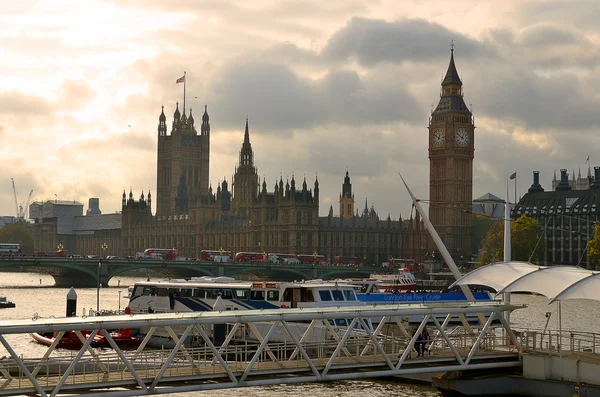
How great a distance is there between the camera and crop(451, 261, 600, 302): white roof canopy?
1298 inches

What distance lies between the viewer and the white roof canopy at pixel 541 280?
32969 mm

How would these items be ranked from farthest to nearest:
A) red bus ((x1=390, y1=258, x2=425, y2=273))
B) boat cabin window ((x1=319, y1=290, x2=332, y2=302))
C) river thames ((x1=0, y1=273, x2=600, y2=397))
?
red bus ((x1=390, y1=258, x2=425, y2=273))
boat cabin window ((x1=319, y1=290, x2=332, y2=302))
river thames ((x1=0, y1=273, x2=600, y2=397))

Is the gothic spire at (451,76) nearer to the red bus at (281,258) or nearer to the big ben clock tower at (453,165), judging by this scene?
the big ben clock tower at (453,165)

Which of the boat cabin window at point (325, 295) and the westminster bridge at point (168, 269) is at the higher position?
the boat cabin window at point (325, 295)

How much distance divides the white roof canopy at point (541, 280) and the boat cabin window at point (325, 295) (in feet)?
44.6

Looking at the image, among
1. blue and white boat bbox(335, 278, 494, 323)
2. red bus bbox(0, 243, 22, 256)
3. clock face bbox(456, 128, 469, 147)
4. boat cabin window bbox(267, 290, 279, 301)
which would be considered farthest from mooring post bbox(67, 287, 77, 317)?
clock face bbox(456, 128, 469, 147)

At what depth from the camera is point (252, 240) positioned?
176375 mm

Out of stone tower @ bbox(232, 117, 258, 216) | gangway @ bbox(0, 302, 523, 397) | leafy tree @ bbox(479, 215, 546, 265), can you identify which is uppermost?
stone tower @ bbox(232, 117, 258, 216)

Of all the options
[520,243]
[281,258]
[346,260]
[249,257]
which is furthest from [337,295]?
[346,260]

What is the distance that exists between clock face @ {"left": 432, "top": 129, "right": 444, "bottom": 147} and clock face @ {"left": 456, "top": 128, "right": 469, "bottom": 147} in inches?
107

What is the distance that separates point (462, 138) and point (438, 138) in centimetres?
411

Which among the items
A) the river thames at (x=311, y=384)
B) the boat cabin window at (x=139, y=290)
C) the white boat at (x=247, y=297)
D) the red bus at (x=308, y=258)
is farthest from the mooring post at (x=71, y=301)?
the red bus at (x=308, y=258)

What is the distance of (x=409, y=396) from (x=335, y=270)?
8896cm

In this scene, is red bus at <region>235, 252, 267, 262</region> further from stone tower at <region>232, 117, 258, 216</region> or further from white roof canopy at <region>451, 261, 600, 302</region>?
white roof canopy at <region>451, 261, 600, 302</region>
